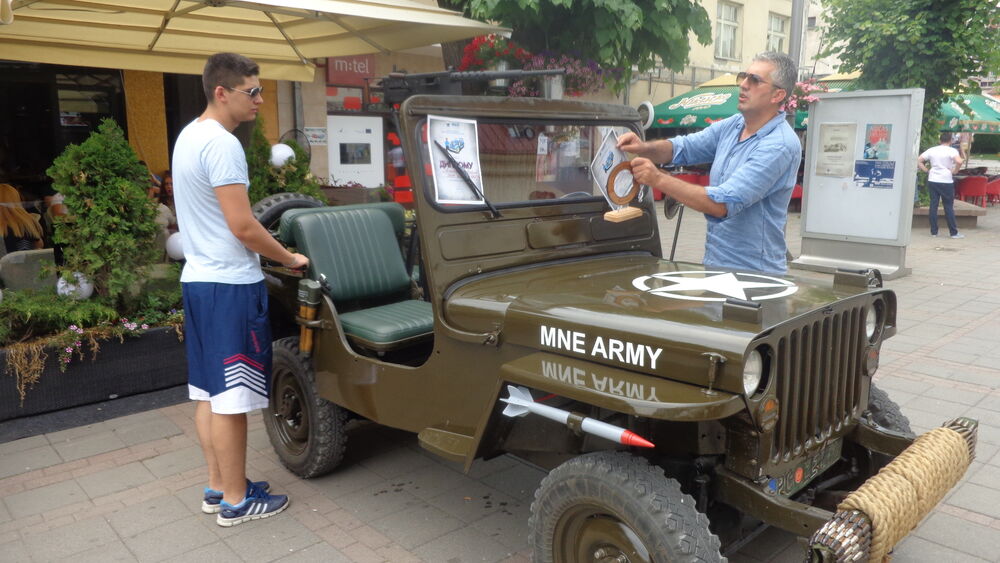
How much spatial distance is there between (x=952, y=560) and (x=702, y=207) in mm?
1682

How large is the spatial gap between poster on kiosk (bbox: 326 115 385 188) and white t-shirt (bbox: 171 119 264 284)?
25.0 feet

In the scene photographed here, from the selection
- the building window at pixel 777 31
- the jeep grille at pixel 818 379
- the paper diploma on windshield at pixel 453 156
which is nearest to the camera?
the jeep grille at pixel 818 379

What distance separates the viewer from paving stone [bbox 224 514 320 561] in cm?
305

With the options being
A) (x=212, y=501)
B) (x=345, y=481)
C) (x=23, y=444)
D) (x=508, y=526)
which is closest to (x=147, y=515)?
(x=212, y=501)

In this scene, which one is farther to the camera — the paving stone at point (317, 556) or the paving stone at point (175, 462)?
the paving stone at point (175, 462)

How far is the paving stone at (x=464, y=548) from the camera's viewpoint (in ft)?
9.82

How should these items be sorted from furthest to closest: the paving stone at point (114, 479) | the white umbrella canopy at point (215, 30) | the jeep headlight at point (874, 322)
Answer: the white umbrella canopy at point (215, 30) < the paving stone at point (114, 479) < the jeep headlight at point (874, 322)

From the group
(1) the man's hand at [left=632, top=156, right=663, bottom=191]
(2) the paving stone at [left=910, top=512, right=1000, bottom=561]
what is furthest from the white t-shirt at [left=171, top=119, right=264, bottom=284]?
(2) the paving stone at [left=910, top=512, right=1000, bottom=561]

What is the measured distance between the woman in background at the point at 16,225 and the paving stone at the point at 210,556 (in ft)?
14.2

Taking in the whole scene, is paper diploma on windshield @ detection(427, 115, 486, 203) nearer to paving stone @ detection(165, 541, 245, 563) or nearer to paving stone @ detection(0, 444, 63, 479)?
paving stone @ detection(165, 541, 245, 563)

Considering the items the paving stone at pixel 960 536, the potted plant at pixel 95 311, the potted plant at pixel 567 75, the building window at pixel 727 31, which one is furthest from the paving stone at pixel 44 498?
the building window at pixel 727 31

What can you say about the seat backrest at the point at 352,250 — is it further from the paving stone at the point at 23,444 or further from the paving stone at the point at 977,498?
the paving stone at the point at 977,498

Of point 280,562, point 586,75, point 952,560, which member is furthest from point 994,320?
point 280,562

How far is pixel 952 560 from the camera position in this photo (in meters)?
2.93
